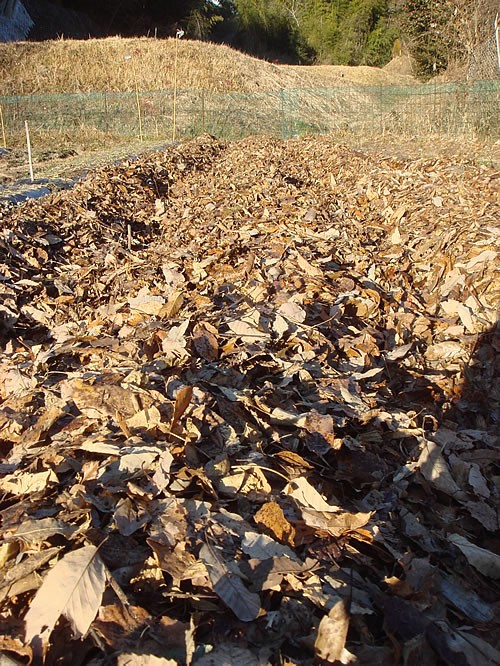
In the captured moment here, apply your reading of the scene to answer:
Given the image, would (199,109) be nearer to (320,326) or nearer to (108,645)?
(320,326)

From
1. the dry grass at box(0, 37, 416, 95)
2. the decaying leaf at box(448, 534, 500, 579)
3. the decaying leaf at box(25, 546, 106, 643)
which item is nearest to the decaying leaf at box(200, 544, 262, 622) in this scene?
→ the decaying leaf at box(25, 546, 106, 643)

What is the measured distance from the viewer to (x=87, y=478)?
4.98 feet

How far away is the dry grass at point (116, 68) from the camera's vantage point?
2441 centimetres

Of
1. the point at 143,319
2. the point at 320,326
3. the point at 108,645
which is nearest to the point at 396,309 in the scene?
the point at 320,326

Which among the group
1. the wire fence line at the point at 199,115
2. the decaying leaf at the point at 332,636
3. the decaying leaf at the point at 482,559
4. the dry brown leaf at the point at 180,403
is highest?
the wire fence line at the point at 199,115

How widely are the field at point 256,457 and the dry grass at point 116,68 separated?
23885mm

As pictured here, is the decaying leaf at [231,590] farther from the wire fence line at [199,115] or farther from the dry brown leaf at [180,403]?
the wire fence line at [199,115]

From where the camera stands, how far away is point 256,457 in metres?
1.68

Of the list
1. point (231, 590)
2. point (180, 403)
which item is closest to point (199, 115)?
point (180, 403)

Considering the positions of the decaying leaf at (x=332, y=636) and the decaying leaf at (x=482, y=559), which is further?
the decaying leaf at (x=482, y=559)

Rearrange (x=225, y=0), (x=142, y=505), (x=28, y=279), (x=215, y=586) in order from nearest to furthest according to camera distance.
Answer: (x=215, y=586) → (x=142, y=505) → (x=28, y=279) → (x=225, y=0)

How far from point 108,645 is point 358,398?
4.58ft

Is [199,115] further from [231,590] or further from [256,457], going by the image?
[231,590]

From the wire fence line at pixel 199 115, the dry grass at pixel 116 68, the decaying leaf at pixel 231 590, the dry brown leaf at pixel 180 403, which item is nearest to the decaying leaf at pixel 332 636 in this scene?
the decaying leaf at pixel 231 590
